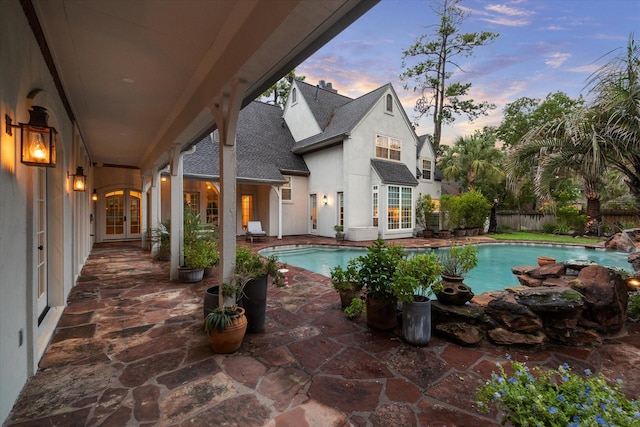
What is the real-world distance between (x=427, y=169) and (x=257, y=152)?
11.1 m

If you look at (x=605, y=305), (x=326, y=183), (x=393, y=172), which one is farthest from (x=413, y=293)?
(x=393, y=172)

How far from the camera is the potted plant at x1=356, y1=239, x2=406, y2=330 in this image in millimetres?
3543

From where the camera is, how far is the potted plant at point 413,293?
3221 mm

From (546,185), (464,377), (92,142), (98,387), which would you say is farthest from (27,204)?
(546,185)

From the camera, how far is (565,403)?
1345mm

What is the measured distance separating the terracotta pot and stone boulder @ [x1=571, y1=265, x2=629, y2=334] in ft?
13.9

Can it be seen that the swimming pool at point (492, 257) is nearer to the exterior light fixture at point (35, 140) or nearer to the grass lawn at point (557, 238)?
the grass lawn at point (557, 238)

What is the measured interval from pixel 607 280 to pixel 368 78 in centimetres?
1598

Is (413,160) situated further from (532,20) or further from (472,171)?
(532,20)

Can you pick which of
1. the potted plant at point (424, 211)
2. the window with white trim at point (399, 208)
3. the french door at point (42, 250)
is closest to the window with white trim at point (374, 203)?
the window with white trim at point (399, 208)

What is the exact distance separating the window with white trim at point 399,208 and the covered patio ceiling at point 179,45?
1047cm

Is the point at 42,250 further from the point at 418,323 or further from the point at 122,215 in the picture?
the point at 122,215

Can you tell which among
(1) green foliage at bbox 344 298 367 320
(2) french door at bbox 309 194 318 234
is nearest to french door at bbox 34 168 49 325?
(1) green foliage at bbox 344 298 367 320

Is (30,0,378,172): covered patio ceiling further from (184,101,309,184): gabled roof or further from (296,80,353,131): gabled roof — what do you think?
(296,80,353,131): gabled roof
